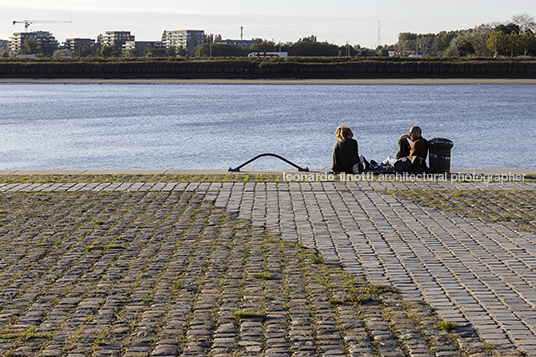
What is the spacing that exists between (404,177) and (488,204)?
2.96 meters

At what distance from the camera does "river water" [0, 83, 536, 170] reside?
78.0 ft

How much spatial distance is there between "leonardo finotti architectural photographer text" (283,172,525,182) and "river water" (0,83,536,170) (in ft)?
24.8

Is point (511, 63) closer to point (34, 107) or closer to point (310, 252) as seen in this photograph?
point (34, 107)

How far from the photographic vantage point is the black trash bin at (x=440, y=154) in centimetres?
1273

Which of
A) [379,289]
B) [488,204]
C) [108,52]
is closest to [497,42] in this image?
[488,204]

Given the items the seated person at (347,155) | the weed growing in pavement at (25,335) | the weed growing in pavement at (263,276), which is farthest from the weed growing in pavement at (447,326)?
the seated person at (347,155)

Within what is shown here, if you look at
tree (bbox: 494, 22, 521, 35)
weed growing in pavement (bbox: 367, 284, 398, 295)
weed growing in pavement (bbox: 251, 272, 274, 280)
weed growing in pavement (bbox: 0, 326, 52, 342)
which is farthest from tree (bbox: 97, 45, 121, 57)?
weed growing in pavement (bbox: 0, 326, 52, 342)

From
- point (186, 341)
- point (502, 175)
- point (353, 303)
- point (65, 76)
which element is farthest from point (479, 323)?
point (65, 76)

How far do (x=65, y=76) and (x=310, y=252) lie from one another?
10451 centimetres

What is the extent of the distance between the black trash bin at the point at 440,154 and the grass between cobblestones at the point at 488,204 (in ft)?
6.44

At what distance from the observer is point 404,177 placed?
12594 mm

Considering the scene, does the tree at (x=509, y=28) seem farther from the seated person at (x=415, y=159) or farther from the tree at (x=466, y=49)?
the seated person at (x=415, y=159)

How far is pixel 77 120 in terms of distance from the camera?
44.9m

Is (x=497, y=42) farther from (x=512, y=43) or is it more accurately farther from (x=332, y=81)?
(x=332, y=81)
